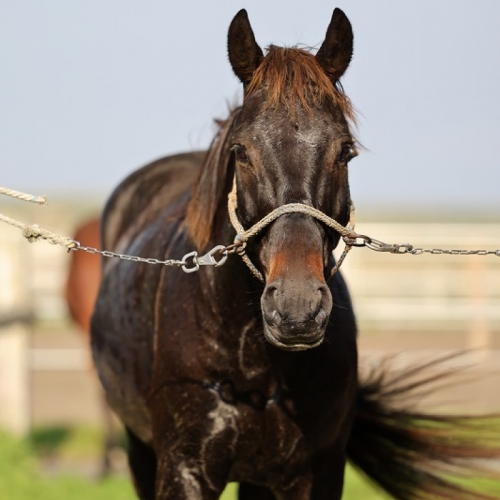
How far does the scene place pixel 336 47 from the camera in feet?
11.4

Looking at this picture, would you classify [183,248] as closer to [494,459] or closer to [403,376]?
[403,376]

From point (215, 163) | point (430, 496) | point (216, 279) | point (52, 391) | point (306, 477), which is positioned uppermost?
point (215, 163)

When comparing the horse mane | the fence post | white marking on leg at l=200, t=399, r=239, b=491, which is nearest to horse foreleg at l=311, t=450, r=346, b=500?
white marking on leg at l=200, t=399, r=239, b=491

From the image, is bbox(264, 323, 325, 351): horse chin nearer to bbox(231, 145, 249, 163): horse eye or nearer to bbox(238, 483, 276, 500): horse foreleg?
bbox(231, 145, 249, 163): horse eye

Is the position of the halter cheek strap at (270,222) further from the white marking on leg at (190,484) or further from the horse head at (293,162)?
the white marking on leg at (190,484)

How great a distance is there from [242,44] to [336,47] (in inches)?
12.2

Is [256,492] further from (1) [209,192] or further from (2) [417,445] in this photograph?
(1) [209,192]

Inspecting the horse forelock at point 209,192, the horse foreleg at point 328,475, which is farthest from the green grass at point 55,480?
the horse forelock at point 209,192

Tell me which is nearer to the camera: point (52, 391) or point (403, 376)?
point (403, 376)

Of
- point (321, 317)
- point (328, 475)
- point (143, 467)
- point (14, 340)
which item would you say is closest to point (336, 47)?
point (321, 317)

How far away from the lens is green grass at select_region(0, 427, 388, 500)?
21.8 feet

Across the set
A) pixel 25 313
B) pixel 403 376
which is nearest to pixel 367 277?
pixel 25 313

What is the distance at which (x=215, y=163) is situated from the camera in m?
3.84

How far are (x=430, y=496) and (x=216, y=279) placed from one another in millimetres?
1586
